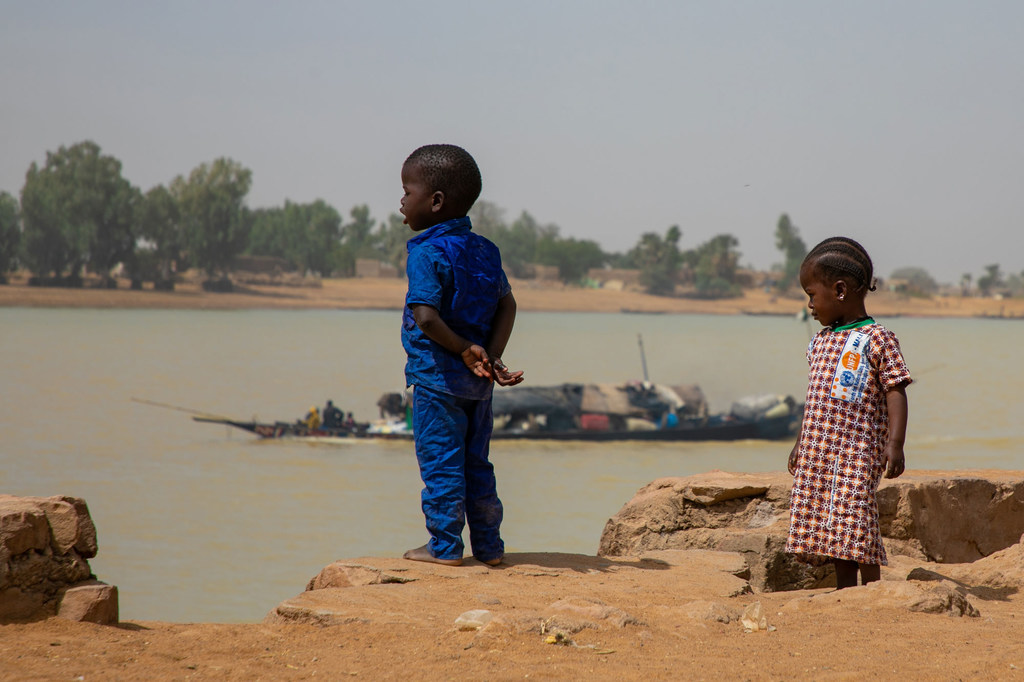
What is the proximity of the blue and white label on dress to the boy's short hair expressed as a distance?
1.52m

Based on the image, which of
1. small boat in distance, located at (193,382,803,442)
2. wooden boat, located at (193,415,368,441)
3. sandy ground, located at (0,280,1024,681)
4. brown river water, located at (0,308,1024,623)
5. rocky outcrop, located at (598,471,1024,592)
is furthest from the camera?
small boat in distance, located at (193,382,803,442)

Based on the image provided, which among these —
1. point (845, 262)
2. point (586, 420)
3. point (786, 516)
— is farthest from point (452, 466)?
point (586, 420)

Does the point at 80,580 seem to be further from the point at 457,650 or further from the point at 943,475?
the point at 943,475

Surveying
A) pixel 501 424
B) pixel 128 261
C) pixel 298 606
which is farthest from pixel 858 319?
pixel 128 261

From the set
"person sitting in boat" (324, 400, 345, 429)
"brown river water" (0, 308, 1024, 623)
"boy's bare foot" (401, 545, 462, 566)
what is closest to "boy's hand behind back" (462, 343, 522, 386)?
"boy's bare foot" (401, 545, 462, 566)

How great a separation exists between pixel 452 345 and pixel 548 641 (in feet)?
3.79

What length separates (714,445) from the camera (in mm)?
29672

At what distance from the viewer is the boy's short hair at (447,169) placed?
4160 millimetres

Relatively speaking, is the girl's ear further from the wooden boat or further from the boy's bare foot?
the wooden boat

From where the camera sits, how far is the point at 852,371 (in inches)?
156

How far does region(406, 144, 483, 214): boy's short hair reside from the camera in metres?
4.16

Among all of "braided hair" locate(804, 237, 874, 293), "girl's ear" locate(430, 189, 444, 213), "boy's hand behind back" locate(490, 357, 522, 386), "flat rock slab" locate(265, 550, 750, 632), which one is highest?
"girl's ear" locate(430, 189, 444, 213)

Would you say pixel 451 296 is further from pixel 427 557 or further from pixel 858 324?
pixel 858 324

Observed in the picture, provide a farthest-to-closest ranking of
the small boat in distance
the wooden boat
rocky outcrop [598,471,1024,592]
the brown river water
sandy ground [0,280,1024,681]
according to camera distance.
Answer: the small boat in distance < the wooden boat < the brown river water < rocky outcrop [598,471,1024,592] < sandy ground [0,280,1024,681]
